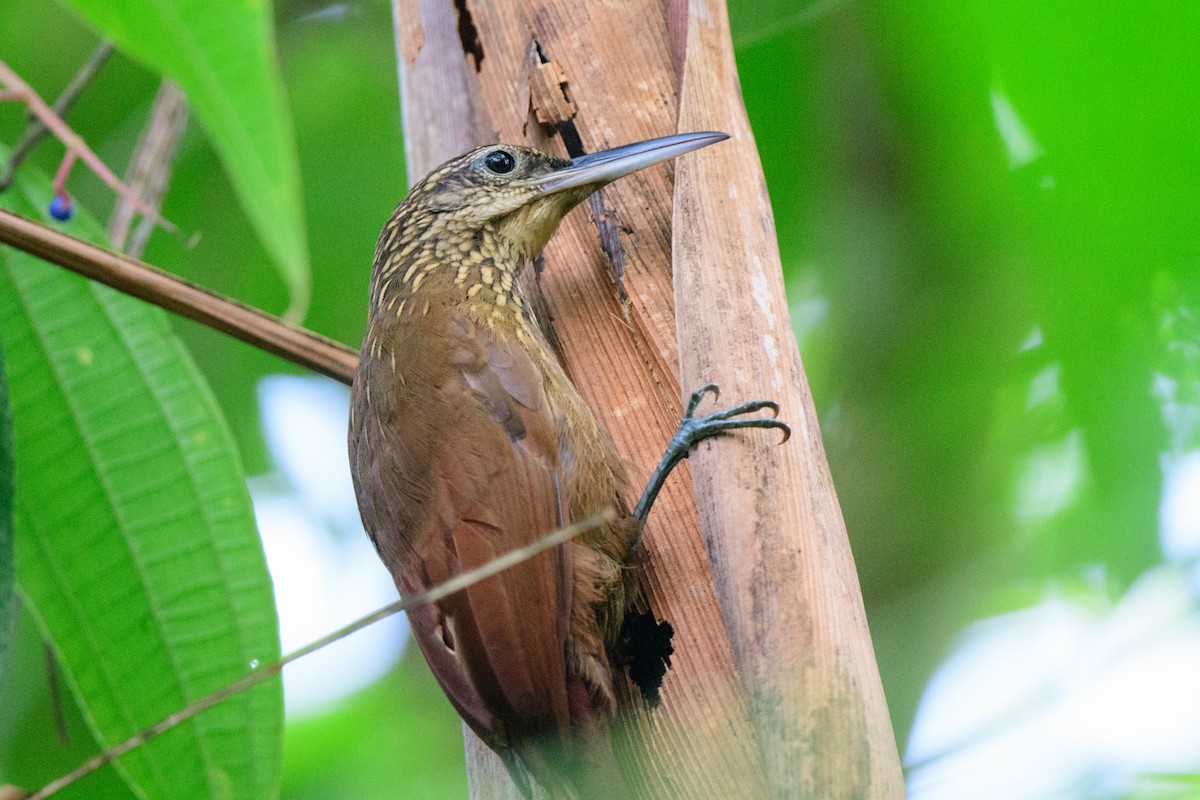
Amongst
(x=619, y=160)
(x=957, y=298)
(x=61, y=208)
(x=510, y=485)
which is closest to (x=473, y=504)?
(x=510, y=485)

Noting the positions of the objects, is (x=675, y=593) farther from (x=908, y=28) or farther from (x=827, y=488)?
(x=908, y=28)

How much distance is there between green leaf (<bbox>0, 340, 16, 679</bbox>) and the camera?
184 cm

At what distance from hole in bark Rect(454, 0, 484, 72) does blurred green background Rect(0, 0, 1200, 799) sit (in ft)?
1.70

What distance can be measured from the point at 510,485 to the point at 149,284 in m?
0.64

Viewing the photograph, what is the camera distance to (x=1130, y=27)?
7.53 ft

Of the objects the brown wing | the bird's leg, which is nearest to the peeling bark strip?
the brown wing

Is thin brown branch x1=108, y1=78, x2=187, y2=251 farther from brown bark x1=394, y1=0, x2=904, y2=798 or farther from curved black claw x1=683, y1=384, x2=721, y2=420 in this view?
curved black claw x1=683, y1=384, x2=721, y2=420

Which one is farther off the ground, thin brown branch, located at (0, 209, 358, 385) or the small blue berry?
the small blue berry

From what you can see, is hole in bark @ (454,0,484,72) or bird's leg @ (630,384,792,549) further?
hole in bark @ (454,0,484,72)

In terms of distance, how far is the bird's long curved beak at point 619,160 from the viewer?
1.74 meters

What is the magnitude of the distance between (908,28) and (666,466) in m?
1.55

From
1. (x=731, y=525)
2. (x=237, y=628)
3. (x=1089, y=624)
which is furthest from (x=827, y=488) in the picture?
(x=1089, y=624)

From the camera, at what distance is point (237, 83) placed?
1.02m

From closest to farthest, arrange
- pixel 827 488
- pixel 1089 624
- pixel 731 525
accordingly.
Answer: pixel 731 525
pixel 827 488
pixel 1089 624
